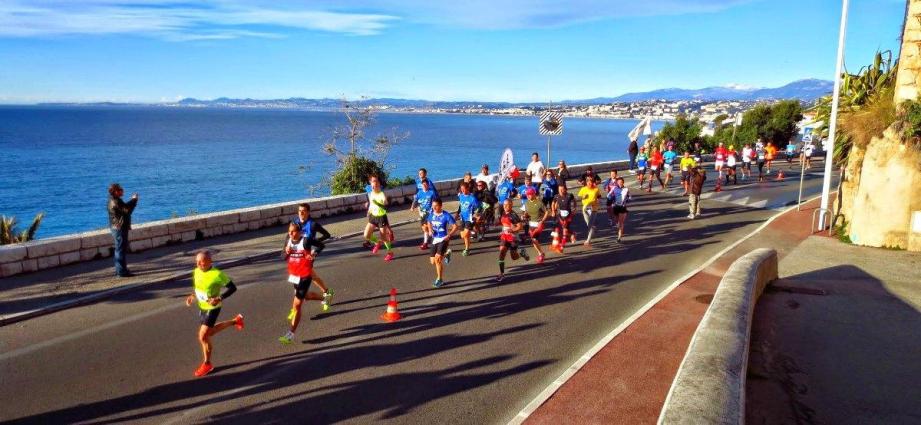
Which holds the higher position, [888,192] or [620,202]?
[888,192]

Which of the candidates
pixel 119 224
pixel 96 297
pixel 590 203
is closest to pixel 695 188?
pixel 590 203

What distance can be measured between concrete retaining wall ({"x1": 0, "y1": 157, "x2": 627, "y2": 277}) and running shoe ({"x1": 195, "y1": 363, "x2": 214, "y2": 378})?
6.39m

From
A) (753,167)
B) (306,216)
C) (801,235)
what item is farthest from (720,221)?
(753,167)

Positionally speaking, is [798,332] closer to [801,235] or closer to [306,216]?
[306,216]

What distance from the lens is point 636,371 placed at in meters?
7.31

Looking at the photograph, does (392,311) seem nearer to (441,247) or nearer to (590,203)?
(441,247)

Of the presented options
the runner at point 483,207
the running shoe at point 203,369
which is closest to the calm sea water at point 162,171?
the runner at point 483,207

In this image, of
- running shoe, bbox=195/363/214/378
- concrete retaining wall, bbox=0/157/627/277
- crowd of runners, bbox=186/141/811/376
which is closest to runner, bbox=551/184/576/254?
crowd of runners, bbox=186/141/811/376

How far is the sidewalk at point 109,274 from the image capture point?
9.96 metres

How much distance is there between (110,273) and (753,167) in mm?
35609

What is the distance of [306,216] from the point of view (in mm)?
10031

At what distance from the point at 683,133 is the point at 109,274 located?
1716 inches

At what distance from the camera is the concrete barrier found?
14.4 ft

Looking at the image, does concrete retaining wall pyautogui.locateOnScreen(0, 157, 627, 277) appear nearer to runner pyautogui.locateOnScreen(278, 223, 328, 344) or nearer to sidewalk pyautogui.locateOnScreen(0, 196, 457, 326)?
sidewalk pyautogui.locateOnScreen(0, 196, 457, 326)
